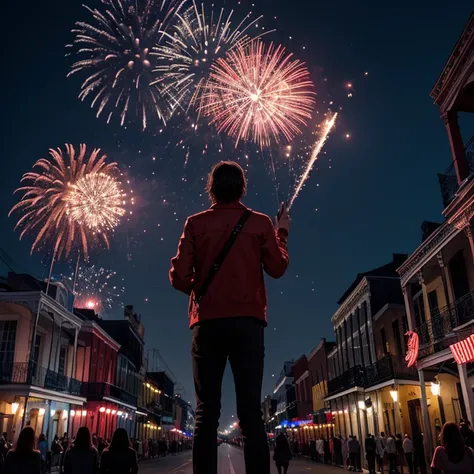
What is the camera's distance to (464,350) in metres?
13.9

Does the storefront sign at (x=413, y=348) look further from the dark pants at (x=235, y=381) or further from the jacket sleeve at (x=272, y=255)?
the dark pants at (x=235, y=381)

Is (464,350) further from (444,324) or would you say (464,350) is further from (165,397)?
(165,397)

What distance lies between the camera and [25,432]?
5453mm

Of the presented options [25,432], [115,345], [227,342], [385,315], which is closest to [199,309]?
[227,342]

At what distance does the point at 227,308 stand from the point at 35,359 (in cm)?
2583

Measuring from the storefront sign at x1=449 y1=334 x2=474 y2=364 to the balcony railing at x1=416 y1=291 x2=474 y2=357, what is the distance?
70 cm

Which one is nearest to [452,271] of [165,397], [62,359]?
[62,359]

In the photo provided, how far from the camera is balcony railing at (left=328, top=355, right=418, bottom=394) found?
75.5 ft

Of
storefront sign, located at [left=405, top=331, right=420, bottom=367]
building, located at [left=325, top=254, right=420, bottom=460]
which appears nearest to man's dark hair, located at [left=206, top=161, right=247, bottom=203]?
storefront sign, located at [left=405, top=331, right=420, bottom=367]

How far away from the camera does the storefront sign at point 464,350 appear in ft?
44.4

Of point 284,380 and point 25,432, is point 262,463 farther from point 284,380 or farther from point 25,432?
point 284,380

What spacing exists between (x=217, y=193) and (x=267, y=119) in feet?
38.7

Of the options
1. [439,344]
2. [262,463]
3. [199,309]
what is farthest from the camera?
[439,344]

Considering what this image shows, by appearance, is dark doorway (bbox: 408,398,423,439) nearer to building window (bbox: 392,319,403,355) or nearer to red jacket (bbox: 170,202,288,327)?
building window (bbox: 392,319,403,355)
